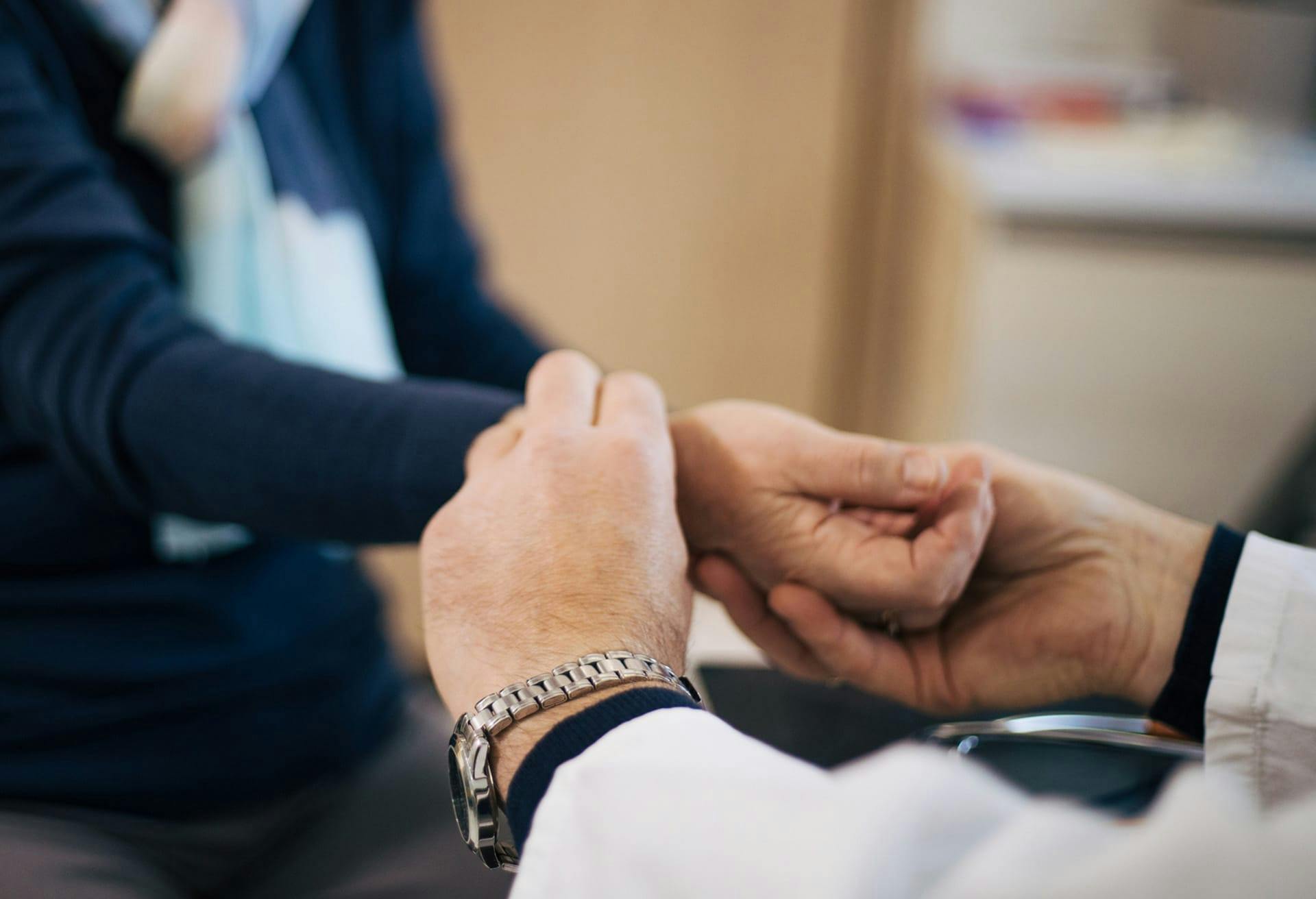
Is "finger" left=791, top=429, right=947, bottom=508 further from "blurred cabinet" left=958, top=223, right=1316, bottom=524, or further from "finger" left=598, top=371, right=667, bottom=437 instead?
"blurred cabinet" left=958, top=223, right=1316, bottom=524

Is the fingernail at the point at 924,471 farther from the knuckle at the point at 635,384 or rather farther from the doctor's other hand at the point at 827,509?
the knuckle at the point at 635,384

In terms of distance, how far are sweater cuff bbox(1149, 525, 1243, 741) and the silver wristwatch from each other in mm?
330

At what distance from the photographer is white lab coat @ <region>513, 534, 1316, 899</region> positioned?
0.92ft

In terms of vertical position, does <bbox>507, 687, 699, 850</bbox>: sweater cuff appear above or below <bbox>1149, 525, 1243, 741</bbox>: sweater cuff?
above

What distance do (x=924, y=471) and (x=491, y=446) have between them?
26 cm

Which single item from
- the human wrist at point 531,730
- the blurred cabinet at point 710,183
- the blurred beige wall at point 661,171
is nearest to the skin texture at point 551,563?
the human wrist at point 531,730

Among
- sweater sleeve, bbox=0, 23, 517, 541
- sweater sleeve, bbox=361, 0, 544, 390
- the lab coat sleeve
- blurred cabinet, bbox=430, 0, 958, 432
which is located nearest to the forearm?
sweater sleeve, bbox=0, 23, 517, 541

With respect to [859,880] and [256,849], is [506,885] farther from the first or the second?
[859,880]

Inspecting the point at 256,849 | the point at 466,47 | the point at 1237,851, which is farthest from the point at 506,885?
the point at 466,47

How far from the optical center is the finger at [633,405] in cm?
60

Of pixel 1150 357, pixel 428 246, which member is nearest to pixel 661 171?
pixel 1150 357

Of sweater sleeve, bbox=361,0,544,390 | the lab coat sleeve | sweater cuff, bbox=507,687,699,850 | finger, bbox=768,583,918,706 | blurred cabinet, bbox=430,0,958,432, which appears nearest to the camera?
sweater cuff, bbox=507,687,699,850

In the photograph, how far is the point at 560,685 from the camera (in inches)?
17.1

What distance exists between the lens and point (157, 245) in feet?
2.39
